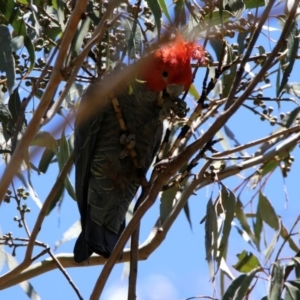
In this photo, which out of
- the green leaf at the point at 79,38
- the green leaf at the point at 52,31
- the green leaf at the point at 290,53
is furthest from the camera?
the green leaf at the point at 52,31

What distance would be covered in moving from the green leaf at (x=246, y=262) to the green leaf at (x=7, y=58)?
99 cm

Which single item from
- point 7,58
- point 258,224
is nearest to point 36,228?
point 7,58

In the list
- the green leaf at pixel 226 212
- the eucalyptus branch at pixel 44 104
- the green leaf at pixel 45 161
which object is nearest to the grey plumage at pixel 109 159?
the green leaf at pixel 45 161

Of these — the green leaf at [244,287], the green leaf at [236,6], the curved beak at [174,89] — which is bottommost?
the green leaf at [244,287]

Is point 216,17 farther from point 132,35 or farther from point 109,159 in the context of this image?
point 109,159

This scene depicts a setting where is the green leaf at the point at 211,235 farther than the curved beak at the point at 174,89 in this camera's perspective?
No

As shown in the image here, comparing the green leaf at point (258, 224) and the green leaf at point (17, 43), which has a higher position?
the green leaf at point (17, 43)

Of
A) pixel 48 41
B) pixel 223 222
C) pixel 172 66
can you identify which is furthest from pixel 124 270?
pixel 48 41

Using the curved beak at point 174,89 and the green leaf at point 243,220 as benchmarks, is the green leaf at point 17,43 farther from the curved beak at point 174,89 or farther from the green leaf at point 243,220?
the green leaf at point 243,220

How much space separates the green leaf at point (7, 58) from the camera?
5.04ft

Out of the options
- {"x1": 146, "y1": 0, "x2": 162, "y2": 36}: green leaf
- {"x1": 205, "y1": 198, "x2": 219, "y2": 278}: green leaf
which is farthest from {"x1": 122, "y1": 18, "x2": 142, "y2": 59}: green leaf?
{"x1": 205, "y1": 198, "x2": 219, "y2": 278}: green leaf

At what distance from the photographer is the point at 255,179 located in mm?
2518

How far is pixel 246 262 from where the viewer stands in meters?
2.10

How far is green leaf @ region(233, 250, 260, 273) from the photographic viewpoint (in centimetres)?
208
